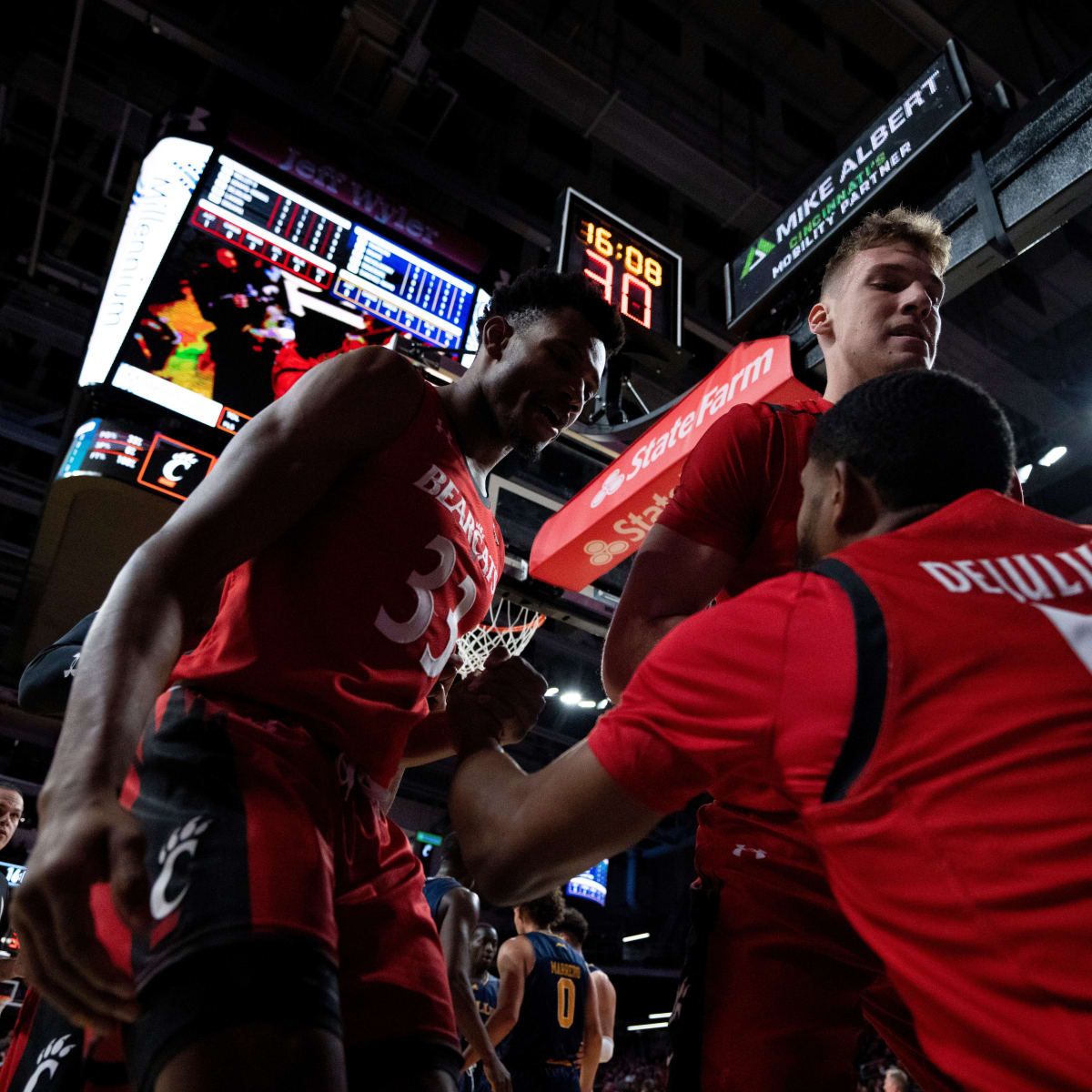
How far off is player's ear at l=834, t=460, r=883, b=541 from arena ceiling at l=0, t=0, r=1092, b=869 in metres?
5.07

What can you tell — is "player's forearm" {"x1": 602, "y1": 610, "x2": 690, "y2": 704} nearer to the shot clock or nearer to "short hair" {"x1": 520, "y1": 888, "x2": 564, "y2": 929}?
"short hair" {"x1": 520, "y1": 888, "x2": 564, "y2": 929}

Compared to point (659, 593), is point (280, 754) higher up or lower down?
lower down

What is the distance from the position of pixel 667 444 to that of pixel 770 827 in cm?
295

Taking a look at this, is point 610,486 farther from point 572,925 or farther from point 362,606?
point 362,606

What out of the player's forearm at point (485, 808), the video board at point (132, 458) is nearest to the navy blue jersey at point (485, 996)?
the video board at point (132, 458)

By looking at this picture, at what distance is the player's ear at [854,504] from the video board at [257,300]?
14.5 feet

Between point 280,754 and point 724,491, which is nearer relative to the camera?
point 280,754

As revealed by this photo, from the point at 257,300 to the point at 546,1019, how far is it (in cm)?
493

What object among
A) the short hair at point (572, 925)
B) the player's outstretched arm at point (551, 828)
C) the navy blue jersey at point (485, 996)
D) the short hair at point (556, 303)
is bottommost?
the navy blue jersey at point (485, 996)

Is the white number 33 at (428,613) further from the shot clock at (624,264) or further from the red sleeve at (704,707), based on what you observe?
the shot clock at (624,264)

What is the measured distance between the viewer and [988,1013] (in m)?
0.76

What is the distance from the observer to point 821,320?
227cm

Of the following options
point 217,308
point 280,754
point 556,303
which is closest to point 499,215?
point 217,308

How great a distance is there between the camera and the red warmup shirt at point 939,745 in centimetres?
75
